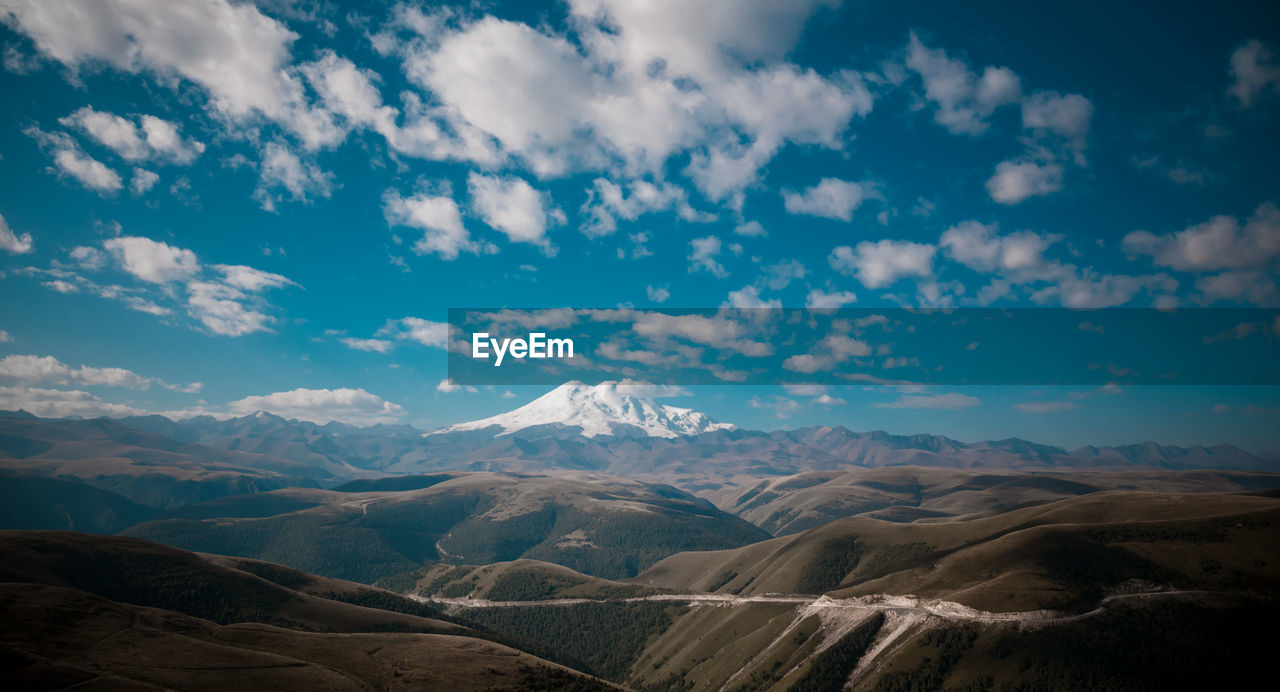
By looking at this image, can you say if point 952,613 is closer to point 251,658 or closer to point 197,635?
point 251,658

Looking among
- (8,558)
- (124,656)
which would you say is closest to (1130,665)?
(124,656)

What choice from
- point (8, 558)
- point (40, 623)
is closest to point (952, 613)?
point (40, 623)

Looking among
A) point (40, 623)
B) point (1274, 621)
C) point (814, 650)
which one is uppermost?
point (40, 623)

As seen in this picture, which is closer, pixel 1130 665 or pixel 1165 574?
pixel 1130 665

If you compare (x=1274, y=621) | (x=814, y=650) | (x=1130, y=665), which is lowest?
(x=814, y=650)

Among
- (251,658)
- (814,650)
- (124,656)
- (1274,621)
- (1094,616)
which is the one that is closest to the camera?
(124,656)

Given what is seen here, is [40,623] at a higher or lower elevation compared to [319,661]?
higher

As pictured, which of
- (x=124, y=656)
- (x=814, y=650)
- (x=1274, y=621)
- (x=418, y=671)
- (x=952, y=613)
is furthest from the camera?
(x=814, y=650)

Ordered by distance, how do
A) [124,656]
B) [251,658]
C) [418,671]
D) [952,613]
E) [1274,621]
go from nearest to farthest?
[124,656] < [251,658] < [418,671] < [1274,621] < [952,613]

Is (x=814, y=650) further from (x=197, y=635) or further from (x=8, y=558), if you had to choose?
(x=8, y=558)
